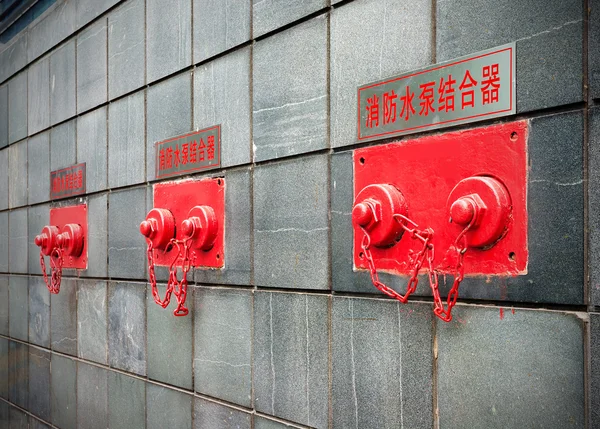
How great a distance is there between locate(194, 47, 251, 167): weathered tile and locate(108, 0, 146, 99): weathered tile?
0.77 meters

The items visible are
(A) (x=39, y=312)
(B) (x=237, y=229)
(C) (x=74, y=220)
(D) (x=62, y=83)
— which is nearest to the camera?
(B) (x=237, y=229)

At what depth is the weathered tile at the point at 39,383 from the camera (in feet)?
18.3

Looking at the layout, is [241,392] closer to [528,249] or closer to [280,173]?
[280,173]

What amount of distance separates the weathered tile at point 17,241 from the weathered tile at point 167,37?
8.97 feet

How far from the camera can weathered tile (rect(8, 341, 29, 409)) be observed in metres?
6.02

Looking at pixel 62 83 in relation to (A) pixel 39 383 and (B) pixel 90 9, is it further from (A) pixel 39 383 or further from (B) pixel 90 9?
(A) pixel 39 383

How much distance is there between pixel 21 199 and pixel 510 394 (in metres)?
5.32

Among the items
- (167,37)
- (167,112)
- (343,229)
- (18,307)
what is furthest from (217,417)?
(18,307)

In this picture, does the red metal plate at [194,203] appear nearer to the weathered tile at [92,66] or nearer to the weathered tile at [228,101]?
the weathered tile at [228,101]

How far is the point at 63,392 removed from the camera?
5.29 meters

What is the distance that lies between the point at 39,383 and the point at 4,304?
3.82 ft

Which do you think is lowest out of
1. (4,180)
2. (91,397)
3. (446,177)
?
(91,397)

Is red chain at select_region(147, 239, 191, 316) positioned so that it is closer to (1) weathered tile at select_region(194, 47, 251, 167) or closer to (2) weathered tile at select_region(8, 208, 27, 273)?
(1) weathered tile at select_region(194, 47, 251, 167)

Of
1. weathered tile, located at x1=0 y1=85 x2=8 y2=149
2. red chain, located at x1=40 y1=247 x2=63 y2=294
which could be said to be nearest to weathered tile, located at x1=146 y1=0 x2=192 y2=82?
red chain, located at x1=40 y1=247 x2=63 y2=294
